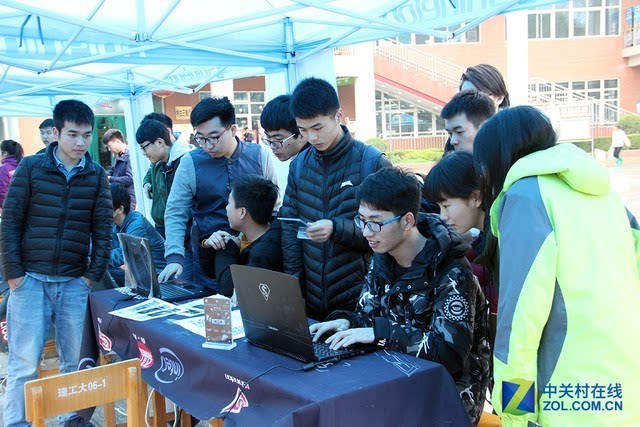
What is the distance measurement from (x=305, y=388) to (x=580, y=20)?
2451 cm

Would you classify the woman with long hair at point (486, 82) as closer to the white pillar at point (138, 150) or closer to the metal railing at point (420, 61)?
the white pillar at point (138, 150)

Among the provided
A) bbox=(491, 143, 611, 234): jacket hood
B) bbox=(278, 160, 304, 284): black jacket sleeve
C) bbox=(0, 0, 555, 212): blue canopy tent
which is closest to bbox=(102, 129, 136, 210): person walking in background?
bbox=(0, 0, 555, 212): blue canopy tent

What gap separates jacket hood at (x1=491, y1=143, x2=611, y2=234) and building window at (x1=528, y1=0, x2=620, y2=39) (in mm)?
23068

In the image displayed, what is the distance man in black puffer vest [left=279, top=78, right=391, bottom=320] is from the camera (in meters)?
2.53

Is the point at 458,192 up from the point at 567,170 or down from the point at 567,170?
down

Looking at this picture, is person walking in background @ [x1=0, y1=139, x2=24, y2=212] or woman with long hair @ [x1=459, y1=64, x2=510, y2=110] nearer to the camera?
woman with long hair @ [x1=459, y1=64, x2=510, y2=110]

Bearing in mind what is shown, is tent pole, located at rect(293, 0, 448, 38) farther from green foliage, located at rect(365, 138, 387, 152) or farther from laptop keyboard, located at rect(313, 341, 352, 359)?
green foliage, located at rect(365, 138, 387, 152)

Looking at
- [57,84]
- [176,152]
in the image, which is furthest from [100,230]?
[57,84]

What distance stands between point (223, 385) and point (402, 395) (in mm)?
564

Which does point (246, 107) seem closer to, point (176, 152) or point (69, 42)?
point (69, 42)

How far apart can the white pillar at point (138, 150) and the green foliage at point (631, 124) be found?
17483 millimetres

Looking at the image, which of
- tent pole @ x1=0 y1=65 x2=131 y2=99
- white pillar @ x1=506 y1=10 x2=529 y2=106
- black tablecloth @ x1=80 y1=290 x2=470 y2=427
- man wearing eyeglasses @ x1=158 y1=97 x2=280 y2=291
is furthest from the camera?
white pillar @ x1=506 y1=10 x2=529 y2=106

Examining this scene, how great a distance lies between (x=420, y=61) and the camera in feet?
71.3

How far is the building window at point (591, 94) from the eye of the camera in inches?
854
